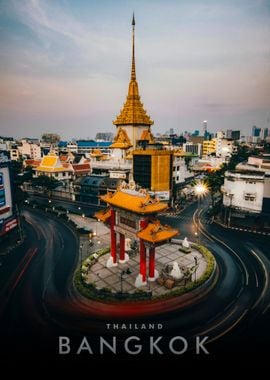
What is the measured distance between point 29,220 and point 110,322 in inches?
1833

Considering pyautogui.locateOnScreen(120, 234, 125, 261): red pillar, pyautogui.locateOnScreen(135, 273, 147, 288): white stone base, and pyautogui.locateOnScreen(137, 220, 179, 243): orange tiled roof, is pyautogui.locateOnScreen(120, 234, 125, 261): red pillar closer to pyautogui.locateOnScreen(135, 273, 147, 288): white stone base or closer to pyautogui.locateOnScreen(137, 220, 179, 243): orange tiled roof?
pyautogui.locateOnScreen(135, 273, 147, 288): white stone base

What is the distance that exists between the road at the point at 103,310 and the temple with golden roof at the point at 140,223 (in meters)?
6.16

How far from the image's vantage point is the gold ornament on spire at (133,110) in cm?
8806

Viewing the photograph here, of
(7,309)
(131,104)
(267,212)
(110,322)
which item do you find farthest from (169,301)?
(131,104)

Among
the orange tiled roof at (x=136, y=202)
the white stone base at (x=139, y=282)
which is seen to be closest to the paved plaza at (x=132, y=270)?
the white stone base at (x=139, y=282)

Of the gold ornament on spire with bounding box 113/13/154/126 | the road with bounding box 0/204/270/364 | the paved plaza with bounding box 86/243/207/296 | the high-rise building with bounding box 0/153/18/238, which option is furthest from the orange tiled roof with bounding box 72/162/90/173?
the paved plaza with bounding box 86/243/207/296

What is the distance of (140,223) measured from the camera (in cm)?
3566

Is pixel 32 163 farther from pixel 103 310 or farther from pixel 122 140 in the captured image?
pixel 103 310

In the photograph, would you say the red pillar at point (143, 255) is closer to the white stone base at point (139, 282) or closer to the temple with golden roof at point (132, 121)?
the white stone base at point (139, 282)

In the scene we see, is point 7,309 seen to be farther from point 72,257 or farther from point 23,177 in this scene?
point 23,177

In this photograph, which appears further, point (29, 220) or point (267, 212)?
point (29, 220)

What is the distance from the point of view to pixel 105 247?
51156 mm

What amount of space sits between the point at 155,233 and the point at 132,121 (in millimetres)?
60532

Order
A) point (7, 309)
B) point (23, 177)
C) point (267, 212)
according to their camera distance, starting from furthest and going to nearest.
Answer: point (23, 177)
point (267, 212)
point (7, 309)
